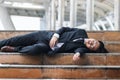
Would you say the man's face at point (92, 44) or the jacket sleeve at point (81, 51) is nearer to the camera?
the jacket sleeve at point (81, 51)

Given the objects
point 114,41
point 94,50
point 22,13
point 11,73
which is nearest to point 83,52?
point 94,50

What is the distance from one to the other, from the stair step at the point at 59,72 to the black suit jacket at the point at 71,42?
385mm

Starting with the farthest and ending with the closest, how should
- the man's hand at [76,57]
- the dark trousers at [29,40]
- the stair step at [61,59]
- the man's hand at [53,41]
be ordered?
the dark trousers at [29,40]
the man's hand at [53,41]
the stair step at [61,59]
the man's hand at [76,57]

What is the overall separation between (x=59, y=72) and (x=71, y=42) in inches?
30.7

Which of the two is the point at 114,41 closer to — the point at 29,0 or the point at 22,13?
the point at 29,0

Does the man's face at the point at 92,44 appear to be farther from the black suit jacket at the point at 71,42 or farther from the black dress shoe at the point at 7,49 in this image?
the black dress shoe at the point at 7,49

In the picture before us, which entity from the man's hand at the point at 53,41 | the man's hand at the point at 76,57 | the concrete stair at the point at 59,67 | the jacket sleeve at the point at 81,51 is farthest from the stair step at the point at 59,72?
the man's hand at the point at 53,41

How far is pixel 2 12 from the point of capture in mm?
24062

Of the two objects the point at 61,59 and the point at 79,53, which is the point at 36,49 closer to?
the point at 61,59

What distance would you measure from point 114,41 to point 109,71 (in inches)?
68.0

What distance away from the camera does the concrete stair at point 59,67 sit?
4.63 m

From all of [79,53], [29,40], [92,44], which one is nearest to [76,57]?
[79,53]

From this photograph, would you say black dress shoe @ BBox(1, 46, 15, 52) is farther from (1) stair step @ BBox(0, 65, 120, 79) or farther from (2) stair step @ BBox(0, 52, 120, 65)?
(1) stair step @ BBox(0, 65, 120, 79)

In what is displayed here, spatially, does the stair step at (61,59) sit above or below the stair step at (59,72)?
above
